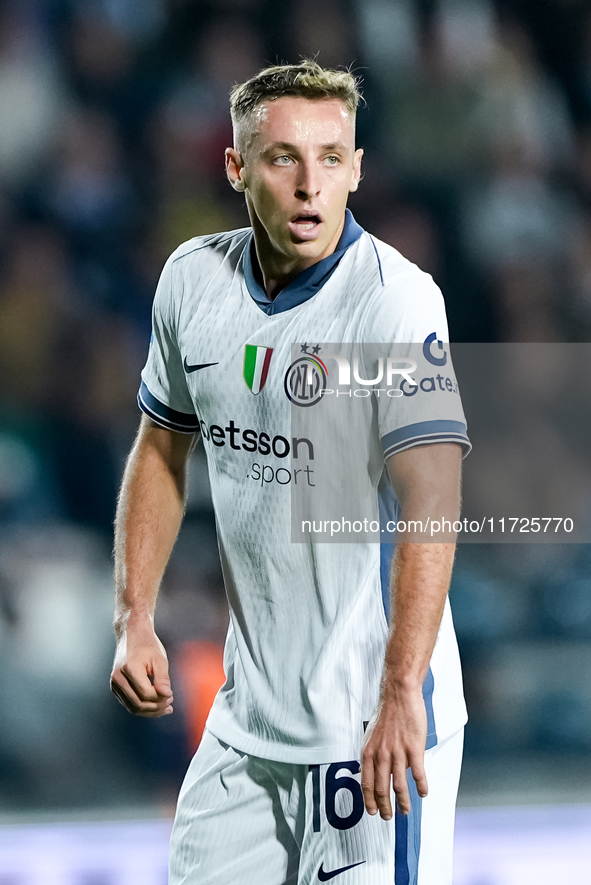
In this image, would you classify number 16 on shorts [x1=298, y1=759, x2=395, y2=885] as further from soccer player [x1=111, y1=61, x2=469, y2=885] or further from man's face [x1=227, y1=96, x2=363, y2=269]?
man's face [x1=227, y1=96, x2=363, y2=269]

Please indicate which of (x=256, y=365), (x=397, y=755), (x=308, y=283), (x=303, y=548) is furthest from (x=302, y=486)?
(x=397, y=755)

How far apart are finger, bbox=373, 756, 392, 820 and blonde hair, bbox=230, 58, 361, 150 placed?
93cm

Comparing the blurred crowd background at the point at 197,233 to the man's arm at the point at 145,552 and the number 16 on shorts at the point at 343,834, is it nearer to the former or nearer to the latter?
the man's arm at the point at 145,552

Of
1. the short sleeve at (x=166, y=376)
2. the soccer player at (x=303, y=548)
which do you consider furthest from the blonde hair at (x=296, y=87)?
the short sleeve at (x=166, y=376)

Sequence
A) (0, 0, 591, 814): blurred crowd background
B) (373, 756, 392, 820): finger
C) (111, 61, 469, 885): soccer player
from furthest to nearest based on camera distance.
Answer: (0, 0, 591, 814): blurred crowd background
(111, 61, 469, 885): soccer player
(373, 756, 392, 820): finger

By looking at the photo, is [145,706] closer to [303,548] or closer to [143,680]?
[143,680]

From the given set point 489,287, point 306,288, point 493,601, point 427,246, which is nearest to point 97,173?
point 427,246

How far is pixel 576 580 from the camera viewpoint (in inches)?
130

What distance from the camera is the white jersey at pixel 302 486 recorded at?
1389 mm

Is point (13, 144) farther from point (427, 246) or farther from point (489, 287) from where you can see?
point (489, 287)

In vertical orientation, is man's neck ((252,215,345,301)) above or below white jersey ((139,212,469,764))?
above

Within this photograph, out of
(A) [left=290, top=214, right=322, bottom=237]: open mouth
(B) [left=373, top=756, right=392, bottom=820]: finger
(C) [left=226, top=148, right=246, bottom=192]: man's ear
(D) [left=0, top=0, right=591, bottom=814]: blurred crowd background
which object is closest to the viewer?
(B) [left=373, top=756, right=392, bottom=820]: finger

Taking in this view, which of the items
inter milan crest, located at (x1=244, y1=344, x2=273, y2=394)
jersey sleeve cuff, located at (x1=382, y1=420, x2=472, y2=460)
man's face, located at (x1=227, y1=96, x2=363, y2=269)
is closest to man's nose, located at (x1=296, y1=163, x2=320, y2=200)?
man's face, located at (x1=227, y1=96, x2=363, y2=269)

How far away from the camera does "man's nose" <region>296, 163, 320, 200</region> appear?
57.0 inches
